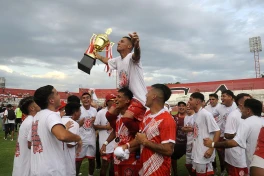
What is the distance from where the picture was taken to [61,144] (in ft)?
12.5

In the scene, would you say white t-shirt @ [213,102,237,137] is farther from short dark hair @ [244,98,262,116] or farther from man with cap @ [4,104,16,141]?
man with cap @ [4,104,16,141]

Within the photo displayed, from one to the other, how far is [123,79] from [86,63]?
778mm

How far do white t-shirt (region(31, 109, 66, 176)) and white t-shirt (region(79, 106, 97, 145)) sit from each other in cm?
436

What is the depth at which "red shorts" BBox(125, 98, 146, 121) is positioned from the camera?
13.9 feet

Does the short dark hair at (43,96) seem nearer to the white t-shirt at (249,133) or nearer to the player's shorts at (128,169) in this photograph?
the player's shorts at (128,169)

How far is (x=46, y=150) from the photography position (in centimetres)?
364

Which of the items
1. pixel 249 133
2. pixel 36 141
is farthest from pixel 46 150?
pixel 249 133

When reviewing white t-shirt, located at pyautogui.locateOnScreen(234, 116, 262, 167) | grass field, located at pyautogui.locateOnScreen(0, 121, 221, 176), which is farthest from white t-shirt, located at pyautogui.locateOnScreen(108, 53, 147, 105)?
grass field, located at pyautogui.locateOnScreen(0, 121, 221, 176)

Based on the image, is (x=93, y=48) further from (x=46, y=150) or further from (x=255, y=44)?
(x=255, y=44)

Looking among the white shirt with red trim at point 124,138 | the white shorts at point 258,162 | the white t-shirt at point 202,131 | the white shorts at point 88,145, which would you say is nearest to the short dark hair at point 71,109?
the white shirt with red trim at point 124,138

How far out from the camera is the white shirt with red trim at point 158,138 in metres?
3.45

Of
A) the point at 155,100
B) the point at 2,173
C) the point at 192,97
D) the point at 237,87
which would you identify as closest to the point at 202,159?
the point at 192,97

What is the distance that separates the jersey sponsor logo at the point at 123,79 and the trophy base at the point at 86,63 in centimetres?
58

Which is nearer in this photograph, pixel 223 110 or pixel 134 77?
pixel 134 77
